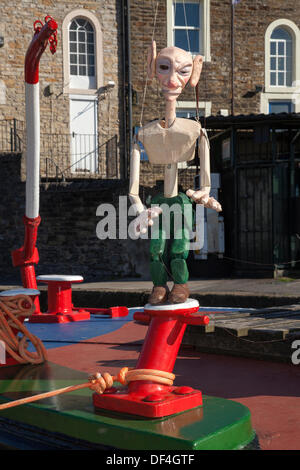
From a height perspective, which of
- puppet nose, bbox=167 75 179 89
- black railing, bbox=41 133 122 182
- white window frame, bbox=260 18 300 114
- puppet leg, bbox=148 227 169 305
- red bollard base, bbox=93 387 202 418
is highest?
white window frame, bbox=260 18 300 114

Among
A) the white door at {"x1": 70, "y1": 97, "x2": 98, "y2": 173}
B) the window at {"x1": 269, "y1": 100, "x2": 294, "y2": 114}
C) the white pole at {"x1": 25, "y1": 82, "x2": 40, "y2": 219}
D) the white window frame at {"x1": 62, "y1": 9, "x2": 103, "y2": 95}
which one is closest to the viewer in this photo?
the white pole at {"x1": 25, "y1": 82, "x2": 40, "y2": 219}

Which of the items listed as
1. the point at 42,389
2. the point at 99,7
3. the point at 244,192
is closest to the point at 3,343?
the point at 42,389

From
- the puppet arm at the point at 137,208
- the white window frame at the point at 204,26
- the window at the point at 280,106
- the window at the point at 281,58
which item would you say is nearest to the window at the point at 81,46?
the white window frame at the point at 204,26

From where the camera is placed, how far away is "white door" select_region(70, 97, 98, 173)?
1783 centimetres

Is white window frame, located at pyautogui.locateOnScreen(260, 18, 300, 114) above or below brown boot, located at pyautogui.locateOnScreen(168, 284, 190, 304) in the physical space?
above

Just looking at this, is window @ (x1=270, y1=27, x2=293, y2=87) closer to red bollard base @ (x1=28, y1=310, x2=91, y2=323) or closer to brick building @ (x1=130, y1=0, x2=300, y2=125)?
brick building @ (x1=130, y1=0, x2=300, y2=125)

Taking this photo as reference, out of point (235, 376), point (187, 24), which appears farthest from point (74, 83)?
point (235, 376)

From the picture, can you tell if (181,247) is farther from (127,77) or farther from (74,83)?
(74,83)

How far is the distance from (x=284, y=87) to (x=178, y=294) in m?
16.6

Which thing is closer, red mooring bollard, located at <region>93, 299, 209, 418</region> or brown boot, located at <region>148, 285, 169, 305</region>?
red mooring bollard, located at <region>93, 299, 209, 418</region>

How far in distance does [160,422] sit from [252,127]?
34.5 feet

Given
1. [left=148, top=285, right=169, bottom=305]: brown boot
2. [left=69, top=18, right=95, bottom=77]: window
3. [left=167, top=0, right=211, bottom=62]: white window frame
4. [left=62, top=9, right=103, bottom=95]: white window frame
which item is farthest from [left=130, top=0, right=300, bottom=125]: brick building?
[left=148, top=285, right=169, bottom=305]: brown boot

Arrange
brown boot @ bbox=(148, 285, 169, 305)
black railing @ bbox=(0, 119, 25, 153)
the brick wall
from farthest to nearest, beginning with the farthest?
black railing @ bbox=(0, 119, 25, 153) → the brick wall → brown boot @ bbox=(148, 285, 169, 305)

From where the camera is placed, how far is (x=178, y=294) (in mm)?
3480
